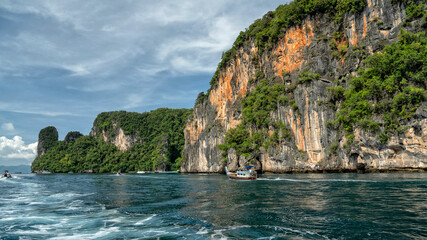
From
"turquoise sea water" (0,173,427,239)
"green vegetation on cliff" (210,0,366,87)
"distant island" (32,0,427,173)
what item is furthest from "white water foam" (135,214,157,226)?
"green vegetation on cliff" (210,0,366,87)

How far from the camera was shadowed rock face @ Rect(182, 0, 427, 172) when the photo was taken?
3475 cm

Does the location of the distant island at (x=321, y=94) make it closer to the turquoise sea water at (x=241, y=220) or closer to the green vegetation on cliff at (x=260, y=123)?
the green vegetation on cliff at (x=260, y=123)

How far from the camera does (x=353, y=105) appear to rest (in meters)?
39.0

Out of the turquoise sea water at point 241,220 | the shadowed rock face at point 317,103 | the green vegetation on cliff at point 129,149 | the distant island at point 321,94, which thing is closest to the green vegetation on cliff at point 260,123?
the distant island at point 321,94

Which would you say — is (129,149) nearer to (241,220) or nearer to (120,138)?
(120,138)

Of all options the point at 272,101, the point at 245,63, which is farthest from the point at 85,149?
the point at 272,101

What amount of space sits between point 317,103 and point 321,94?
68.5 inches

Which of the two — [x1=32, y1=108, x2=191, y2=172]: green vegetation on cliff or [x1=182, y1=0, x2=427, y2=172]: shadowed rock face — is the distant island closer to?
[x1=182, y1=0, x2=427, y2=172]: shadowed rock face

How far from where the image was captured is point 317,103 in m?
45.2

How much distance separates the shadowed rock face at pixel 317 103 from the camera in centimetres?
3475

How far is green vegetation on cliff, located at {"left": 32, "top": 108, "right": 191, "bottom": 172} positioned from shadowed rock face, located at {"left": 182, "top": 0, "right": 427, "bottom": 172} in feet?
173

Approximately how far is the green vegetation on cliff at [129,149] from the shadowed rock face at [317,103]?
52642 mm

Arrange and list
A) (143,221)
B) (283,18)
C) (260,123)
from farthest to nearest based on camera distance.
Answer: (283,18) → (260,123) → (143,221)

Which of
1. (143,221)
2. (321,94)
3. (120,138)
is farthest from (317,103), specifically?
(120,138)
